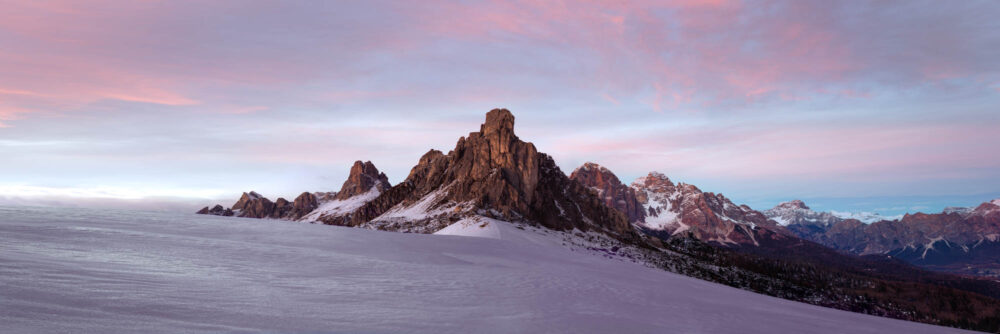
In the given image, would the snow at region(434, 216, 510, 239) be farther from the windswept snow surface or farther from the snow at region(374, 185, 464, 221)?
the snow at region(374, 185, 464, 221)

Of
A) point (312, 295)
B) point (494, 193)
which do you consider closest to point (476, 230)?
point (312, 295)

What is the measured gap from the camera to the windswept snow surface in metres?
6.97

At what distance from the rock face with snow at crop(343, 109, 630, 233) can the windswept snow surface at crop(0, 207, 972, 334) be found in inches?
3036

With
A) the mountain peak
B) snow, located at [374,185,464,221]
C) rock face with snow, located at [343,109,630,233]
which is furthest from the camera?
the mountain peak

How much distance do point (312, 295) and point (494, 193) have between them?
102053 mm

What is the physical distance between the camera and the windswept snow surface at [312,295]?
6.97 meters

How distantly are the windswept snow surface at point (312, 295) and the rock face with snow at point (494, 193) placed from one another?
253ft

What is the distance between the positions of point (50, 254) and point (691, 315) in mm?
16668

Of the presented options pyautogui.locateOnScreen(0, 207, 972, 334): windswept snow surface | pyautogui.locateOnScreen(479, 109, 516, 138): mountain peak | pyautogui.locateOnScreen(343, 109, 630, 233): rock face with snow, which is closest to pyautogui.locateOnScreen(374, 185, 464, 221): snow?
pyautogui.locateOnScreen(343, 109, 630, 233): rock face with snow

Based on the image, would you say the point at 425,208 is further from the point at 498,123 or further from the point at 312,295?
the point at 312,295

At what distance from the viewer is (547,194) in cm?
13100

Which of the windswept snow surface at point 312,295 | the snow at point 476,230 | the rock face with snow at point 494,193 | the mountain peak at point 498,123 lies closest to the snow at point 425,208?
the rock face with snow at point 494,193

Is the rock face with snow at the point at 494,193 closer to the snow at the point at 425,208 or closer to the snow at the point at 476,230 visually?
the snow at the point at 425,208

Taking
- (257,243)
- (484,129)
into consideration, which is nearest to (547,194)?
(484,129)
